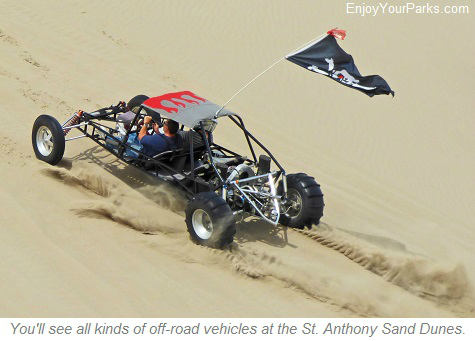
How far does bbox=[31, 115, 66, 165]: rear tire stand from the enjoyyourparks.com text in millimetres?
12453

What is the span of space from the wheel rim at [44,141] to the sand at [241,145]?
0.21 meters

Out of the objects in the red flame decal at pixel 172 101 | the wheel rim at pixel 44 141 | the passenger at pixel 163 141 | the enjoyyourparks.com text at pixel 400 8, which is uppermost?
the enjoyyourparks.com text at pixel 400 8

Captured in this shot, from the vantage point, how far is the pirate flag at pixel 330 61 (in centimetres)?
754

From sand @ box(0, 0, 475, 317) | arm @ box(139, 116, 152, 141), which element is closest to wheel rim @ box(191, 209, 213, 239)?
sand @ box(0, 0, 475, 317)

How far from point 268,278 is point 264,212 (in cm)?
98

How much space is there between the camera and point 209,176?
8.19 meters

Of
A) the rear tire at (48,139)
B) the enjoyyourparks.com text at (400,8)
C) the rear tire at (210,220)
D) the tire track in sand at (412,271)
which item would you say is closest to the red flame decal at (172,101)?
the rear tire at (48,139)

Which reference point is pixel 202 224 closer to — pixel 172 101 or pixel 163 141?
pixel 163 141

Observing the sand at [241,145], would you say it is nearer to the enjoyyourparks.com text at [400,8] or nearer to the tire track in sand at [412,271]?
the tire track in sand at [412,271]

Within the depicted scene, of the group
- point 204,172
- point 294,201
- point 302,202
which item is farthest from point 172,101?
point 302,202

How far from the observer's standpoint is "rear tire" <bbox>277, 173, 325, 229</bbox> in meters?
7.86

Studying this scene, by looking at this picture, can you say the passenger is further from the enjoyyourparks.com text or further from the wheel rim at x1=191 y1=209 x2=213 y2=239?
the enjoyyourparks.com text

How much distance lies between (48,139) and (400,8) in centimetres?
1430

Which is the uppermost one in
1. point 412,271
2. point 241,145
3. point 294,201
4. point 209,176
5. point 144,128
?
point 144,128
